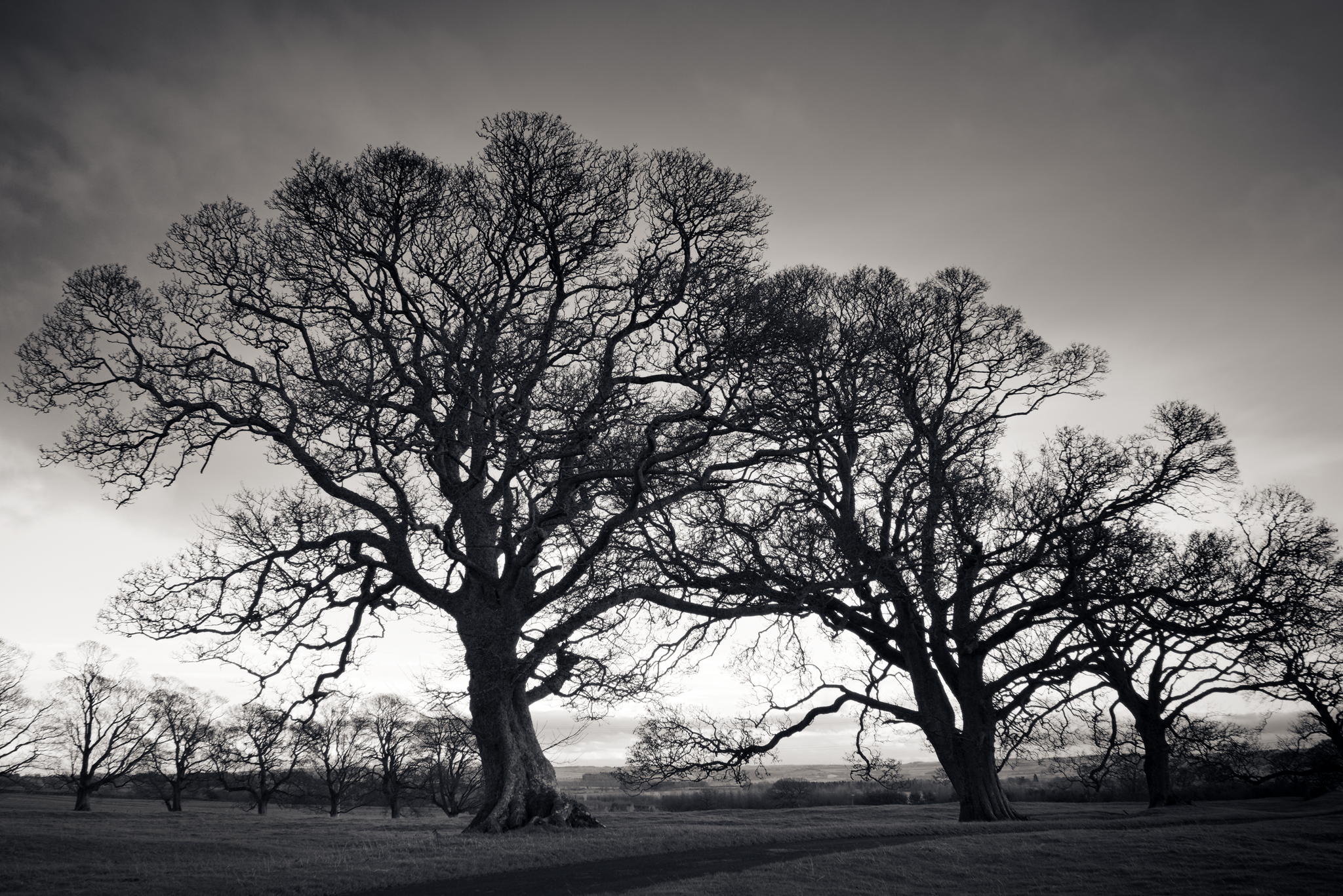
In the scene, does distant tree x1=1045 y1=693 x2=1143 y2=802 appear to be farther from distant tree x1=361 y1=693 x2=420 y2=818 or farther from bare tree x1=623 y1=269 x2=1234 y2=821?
distant tree x1=361 y1=693 x2=420 y2=818

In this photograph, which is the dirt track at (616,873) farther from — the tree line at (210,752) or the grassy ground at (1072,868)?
the tree line at (210,752)

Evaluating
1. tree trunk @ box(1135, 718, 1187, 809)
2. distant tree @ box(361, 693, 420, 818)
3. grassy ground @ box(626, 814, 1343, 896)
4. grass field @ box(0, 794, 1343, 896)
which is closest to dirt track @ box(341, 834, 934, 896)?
grass field @ box(0, 794, 1343, 896)

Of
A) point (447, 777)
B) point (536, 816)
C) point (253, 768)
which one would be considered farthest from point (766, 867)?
point (253, 768)

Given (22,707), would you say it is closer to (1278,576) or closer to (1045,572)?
(1045,572)

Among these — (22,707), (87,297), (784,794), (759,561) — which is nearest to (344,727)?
(22,707)

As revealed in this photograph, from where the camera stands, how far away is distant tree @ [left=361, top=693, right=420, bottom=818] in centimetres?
4947

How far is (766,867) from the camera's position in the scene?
10367mm

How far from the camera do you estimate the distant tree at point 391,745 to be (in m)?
49.5

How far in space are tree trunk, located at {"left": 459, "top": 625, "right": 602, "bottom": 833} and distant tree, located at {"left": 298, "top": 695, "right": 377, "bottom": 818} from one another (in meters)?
36.4

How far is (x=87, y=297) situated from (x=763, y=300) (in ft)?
46.4

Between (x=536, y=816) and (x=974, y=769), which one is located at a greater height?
(x=974, y=769)

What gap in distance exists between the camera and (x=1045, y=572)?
1848cm

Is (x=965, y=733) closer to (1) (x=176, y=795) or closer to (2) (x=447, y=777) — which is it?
(2) (x=447, y=777)

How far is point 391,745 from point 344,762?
13.8 ft
